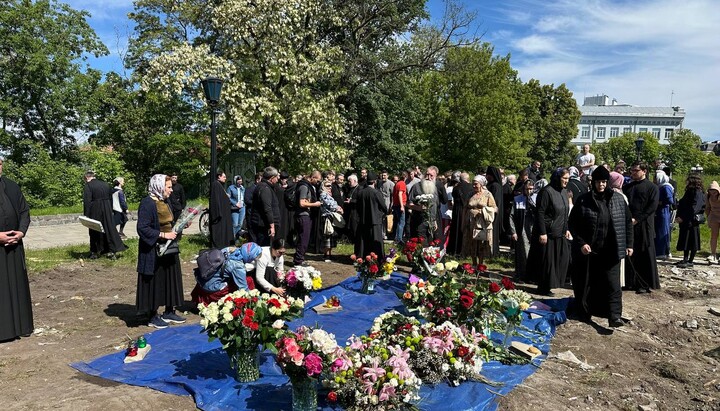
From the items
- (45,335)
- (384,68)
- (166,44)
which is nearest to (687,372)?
(45,335)

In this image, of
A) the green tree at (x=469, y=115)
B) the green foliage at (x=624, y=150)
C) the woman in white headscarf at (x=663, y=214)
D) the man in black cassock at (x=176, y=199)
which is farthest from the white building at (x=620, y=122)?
the man in black cassock at (x=176, y=199)

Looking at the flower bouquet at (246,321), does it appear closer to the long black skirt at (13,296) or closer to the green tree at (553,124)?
the long black skirt at (13,296)

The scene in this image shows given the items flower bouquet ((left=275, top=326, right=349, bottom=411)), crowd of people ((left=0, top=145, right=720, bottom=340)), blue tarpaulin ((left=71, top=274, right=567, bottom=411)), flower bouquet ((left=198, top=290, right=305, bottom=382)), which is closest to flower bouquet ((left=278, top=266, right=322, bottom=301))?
crowd of people ((left=0, top=145, right=720, bottom=340))

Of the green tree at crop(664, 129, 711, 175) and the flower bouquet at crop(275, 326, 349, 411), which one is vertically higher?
the green tree at crop(664, 129, 711, 175)

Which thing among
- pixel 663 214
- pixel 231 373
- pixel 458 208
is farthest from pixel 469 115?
pixel 231 373

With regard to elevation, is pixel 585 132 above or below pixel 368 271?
above

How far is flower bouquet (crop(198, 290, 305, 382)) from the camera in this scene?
13.8ft

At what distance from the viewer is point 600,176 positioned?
6.46 meters

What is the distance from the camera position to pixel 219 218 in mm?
9391

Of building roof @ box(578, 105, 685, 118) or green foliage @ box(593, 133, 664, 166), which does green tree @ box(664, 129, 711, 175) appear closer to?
green foliage @ box(593, 133, 664, 166)

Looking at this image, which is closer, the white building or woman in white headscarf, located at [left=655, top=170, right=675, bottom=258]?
woman in white headscarf, located at [left=655, top=170, right=675, bottom=258]

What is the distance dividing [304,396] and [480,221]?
17.9ft

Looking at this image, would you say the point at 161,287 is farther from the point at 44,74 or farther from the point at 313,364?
the point at 44,74

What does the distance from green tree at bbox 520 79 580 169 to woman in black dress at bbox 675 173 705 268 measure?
142 ft
